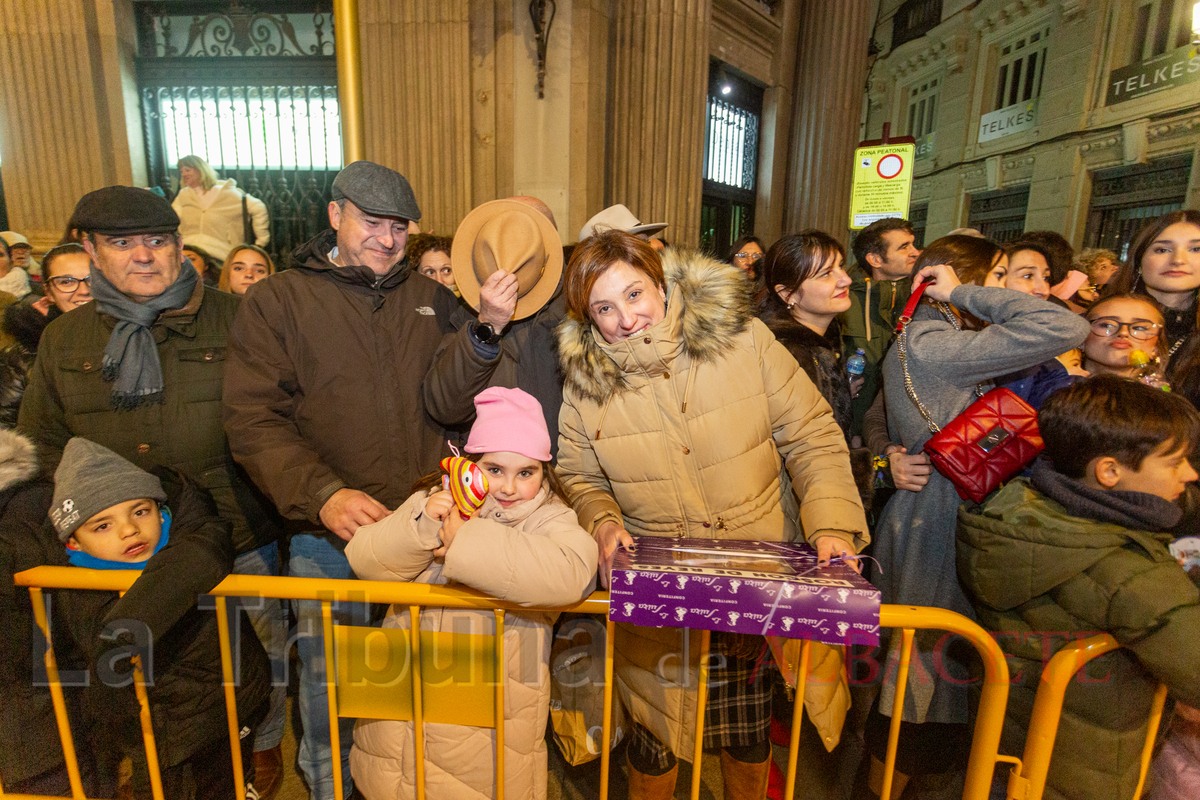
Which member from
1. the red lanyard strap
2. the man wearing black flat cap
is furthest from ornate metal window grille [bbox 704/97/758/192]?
the man wearing black flat cap

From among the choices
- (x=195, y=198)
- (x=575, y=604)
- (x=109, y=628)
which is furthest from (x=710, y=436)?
(x=195, y=198)

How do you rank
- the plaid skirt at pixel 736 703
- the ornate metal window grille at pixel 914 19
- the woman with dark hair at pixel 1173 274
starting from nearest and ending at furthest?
1. the plaid skirt at pixel 736 703
2. the woman with dark hair at pixel 1173 274
3. the ornate metal window grille at pixel 914 19

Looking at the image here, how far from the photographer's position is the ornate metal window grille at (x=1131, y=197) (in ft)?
37.4

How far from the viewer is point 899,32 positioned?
66.1 feet

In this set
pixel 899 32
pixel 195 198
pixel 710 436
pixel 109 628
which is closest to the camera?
pixel 109 628

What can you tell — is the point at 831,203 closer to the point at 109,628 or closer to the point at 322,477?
the point at 322,477

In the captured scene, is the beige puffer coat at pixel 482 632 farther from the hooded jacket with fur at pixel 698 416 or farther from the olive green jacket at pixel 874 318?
the olive green jacket at pixel 874 318

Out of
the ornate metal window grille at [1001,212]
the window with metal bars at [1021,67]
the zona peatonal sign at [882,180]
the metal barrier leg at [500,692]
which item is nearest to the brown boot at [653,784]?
the metal barrier leg at [500,692]

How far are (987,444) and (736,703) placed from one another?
3.97 ft

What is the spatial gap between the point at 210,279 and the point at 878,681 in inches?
199

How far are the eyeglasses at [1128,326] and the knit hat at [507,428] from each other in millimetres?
2477

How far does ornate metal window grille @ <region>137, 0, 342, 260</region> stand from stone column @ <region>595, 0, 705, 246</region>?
3082mm

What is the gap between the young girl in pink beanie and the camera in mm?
1471

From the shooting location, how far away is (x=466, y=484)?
55.7 inches
